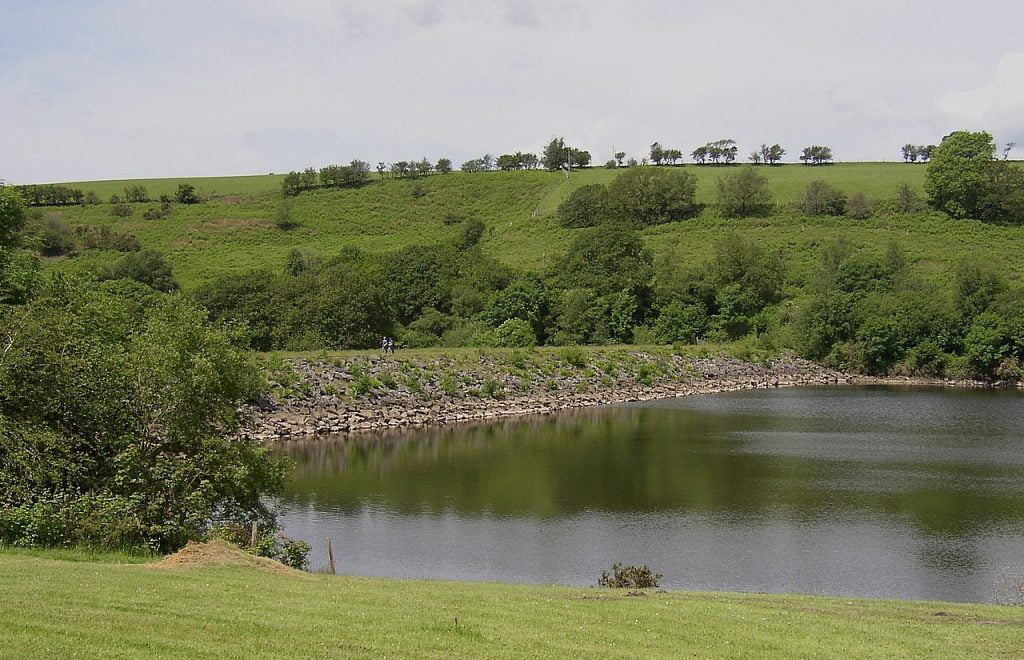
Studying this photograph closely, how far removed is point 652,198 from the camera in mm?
137875

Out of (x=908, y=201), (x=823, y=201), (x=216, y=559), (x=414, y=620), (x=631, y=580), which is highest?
(x=823, y=201)

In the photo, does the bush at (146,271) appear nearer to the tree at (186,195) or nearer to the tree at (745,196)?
the tree at (186,195)

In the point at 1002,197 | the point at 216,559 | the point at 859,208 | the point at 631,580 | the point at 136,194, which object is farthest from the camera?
the point at 136,194

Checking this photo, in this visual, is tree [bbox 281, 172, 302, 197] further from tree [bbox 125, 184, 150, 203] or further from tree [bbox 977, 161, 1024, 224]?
tree [bbox 977, 161, 1024, 224]

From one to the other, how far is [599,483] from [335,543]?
605 inches

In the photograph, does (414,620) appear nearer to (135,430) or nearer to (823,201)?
(135,430)

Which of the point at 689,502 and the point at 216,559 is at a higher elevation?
the point at 216,559

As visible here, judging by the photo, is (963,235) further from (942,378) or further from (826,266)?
(942,378)

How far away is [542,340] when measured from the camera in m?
99.4

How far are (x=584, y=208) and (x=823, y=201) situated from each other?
105 ft

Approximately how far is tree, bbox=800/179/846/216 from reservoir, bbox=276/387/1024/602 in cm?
6667

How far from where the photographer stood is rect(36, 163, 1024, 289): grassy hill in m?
119

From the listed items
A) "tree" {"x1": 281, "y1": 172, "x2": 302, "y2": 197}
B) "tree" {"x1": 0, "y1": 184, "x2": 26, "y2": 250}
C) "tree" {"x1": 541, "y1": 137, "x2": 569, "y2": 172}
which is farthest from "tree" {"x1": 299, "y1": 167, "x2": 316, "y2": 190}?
"tree" {"x1": 0, "y1": 184, "x2": 26, "y2": 250}

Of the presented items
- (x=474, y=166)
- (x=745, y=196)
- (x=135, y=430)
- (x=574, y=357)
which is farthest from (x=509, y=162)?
(x=135, y=430)
